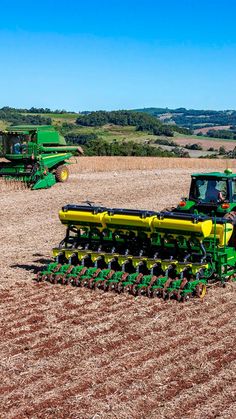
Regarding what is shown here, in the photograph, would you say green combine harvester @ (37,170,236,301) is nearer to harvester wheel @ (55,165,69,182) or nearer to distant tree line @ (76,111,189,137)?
harvester wheel @ (55,165,69,182)

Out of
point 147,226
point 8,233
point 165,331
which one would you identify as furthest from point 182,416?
point 8,233

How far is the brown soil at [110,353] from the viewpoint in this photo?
642 cm

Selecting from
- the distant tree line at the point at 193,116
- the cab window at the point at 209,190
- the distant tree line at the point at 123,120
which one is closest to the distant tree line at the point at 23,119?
the distant tree line at the point at 123,120

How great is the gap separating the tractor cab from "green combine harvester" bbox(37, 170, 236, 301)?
2 centimetres

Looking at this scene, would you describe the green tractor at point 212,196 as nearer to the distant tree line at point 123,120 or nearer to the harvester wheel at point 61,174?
the harvester wheel at point 61,174

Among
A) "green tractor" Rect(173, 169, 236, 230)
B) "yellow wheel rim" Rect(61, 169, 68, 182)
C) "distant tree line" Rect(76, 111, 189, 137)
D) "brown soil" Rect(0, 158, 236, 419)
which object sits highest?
"distant tree line" Rect(76, 111, 189, 137)

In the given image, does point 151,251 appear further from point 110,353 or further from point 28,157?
point 28,157

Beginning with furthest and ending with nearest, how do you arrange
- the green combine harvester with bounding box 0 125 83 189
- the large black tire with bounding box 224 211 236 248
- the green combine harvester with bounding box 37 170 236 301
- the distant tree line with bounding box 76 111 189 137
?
the distant tree line with bounding box 76 111 189 137, the green combine harvester with bounding box 0 125 83 189, the large black tire with bounding box 224 211 236 248, the green combine harvester with bounding box 37 170 236 301

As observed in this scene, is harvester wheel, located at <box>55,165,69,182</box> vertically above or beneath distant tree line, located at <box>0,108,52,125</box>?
beneath

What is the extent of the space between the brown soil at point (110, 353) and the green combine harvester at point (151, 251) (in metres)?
0.27

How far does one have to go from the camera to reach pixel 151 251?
433 inches

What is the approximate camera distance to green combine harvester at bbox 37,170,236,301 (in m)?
10.2

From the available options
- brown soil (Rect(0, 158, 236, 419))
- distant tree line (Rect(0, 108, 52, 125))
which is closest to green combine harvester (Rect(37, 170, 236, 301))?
brown soil (Rect(0, 158, 236, 419))

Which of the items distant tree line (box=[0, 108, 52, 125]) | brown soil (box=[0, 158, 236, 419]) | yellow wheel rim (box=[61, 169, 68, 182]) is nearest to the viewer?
brown soil (box=[0, 158, 236, 419])
